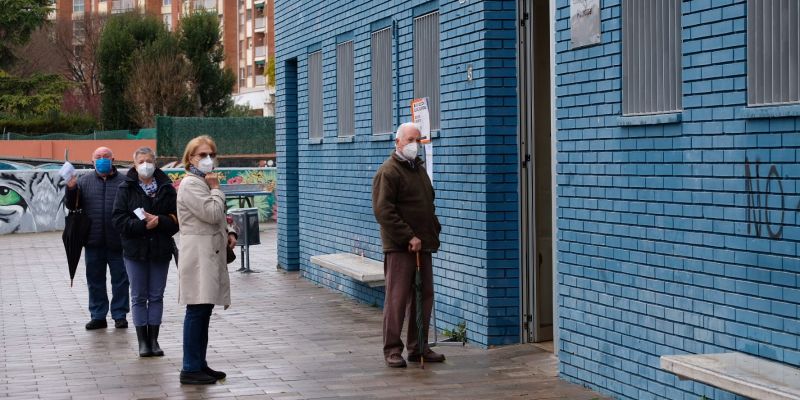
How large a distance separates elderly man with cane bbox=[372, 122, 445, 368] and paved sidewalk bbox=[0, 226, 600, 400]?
0.93 feet

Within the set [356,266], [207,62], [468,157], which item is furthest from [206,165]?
[207,62]

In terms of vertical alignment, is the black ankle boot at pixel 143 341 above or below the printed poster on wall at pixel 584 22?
below

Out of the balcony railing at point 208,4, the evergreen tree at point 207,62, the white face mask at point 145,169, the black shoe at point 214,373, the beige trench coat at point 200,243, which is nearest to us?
the beige trench coat at point 200,243

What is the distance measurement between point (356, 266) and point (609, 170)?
5652mm

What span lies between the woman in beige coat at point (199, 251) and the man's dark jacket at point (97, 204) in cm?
375

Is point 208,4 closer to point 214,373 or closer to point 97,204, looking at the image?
point 97,204

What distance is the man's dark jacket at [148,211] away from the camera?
11.4m

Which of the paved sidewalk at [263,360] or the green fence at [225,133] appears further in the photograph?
the green fence at [225,133]

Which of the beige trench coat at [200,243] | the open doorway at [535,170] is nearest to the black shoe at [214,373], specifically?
the beige trench coat at [200,243]

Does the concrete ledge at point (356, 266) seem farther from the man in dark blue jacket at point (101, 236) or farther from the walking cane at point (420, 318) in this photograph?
the walking cane at point (420, 318)

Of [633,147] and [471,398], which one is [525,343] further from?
[633,147]

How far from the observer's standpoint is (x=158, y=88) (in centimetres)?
6234

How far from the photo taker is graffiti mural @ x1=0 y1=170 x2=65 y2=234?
104 feet

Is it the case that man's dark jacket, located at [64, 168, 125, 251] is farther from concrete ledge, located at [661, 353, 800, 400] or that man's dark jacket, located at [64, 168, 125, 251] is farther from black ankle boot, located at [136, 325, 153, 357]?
concrete ledge, located at [661, 353, 800, 400]
